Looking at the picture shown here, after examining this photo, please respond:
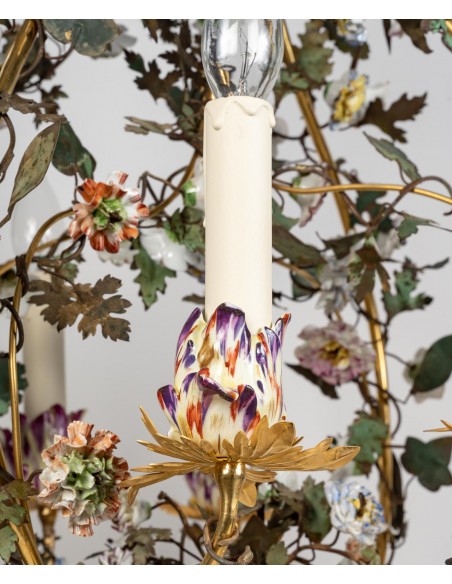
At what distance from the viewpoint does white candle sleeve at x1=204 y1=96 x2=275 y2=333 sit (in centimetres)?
38

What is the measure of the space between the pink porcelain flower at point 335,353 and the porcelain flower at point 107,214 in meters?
0.37

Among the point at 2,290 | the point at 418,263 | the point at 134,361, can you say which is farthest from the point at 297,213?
the point at 2,290

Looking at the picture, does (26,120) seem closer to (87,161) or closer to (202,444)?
(87,161)

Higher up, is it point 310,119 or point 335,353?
point 310,119

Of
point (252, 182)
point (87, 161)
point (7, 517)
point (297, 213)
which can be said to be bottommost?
point (7, 517)

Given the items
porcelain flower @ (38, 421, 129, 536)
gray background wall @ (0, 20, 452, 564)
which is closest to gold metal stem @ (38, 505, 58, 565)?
gray background wall @ (0, 20, 452, 564)

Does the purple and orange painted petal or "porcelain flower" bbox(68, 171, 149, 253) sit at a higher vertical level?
"porcelain flower" bbox(68, 171, 149, 253)

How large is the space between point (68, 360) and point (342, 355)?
40 centimetres

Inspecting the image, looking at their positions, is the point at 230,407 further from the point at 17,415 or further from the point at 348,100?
the point at 348,100

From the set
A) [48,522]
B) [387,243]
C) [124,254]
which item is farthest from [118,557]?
[387,243]

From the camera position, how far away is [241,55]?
406 millimetres

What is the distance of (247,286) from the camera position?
0.38m

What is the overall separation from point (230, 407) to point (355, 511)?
443 millimetres

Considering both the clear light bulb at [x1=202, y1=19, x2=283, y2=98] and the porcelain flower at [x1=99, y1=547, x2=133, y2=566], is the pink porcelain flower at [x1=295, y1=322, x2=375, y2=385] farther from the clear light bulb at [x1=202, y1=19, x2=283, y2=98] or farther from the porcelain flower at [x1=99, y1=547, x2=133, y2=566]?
the clear light bulb at [x1=202, y1=19, x2=283, y2=98]
